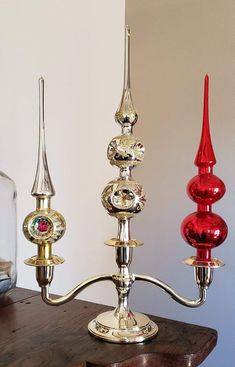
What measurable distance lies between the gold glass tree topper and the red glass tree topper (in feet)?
0.06

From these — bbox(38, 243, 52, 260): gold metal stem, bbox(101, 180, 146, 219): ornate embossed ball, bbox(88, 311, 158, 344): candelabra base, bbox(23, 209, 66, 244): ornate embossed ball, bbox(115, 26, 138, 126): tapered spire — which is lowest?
bbox(88, 311, 158, 344): candelabra base

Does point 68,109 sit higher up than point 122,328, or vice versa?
point 68,109

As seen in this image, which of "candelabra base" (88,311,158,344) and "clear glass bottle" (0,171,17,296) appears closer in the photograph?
"candelabra base" (88,311,158,344)

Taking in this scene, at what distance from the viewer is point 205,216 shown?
1.80ft

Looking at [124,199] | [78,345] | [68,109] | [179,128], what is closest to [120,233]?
[124,199]

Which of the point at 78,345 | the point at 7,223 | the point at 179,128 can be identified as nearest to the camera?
the point at 78,345

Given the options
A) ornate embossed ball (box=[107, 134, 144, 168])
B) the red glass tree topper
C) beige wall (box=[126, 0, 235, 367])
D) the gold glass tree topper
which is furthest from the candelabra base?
beige wall (box=[126, 0, 235, 367])

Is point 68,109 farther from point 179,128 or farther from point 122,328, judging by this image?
point 122,328

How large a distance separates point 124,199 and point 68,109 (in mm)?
665

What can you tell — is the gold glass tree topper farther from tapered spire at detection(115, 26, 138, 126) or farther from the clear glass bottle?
the clear glass bottle

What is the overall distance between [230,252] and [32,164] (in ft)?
2.30

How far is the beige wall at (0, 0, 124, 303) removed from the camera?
98 cm

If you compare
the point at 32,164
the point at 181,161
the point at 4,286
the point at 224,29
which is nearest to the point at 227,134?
the point at 181,161

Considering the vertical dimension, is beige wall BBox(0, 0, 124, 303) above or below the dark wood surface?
above
